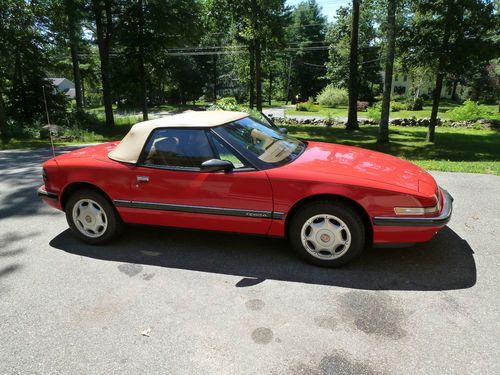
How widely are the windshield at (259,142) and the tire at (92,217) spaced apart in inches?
60.6

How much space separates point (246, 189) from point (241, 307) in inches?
44.0

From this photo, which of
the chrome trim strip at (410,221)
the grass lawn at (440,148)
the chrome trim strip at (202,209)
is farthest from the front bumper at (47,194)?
the grass lawn at (440,148)

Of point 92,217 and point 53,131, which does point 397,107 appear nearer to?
point 53,131

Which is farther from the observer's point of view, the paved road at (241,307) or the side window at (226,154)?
the side window at (226,154)

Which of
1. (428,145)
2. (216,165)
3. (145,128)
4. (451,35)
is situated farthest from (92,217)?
(428,145)

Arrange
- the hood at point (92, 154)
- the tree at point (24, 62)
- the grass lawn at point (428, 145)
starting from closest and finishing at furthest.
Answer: the hood at point (92, 154), the grass lawn at point (428, 145), the tree at point (24, 62)

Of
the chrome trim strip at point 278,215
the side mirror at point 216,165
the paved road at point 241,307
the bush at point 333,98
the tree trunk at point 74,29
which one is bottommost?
the paved road at point 241,307

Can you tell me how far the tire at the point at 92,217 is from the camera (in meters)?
4.28

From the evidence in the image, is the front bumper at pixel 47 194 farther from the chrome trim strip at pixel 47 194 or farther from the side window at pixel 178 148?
the side window at pixel 178 148

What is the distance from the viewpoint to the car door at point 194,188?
3.72 metres

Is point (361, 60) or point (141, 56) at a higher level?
point (361, 60)

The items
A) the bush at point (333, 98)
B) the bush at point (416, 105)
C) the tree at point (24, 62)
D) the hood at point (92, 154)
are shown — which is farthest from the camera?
the bush at point (333, 98)

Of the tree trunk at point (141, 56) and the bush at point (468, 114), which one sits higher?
the tree trunk at point (141, 56)

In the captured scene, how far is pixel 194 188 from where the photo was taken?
3.88m
